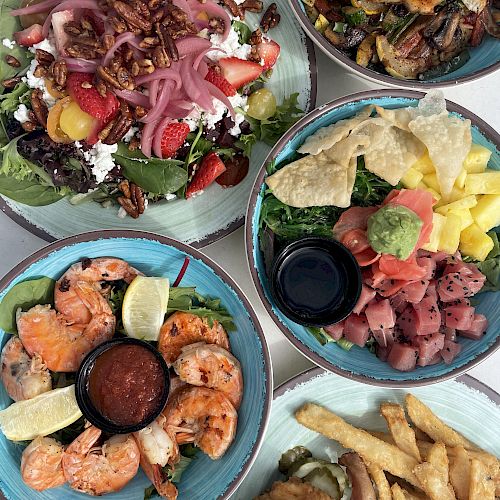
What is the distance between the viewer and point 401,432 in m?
2.46

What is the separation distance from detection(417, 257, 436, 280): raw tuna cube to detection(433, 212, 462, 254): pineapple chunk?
7 cm

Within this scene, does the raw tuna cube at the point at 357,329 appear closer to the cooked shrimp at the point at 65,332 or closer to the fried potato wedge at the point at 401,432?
the fried potato wedge at the point at 401,432

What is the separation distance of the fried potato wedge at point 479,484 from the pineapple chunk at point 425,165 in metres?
1.07

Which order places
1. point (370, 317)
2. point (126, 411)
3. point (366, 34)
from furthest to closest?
point (366, 34)
point (370, 317)
point (126, 411)

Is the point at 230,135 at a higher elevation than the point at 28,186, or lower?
higher

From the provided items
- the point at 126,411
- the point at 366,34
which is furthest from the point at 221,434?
the point at 366,34

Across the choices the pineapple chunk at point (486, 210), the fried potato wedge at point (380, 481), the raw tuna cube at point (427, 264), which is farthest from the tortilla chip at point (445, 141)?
the fried potato wedge at point (380, 481)

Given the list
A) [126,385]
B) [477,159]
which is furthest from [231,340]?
[477,159]

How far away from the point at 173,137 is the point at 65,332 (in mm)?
765

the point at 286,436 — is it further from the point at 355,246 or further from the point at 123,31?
the point at 123,31

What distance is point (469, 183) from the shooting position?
2.25 m

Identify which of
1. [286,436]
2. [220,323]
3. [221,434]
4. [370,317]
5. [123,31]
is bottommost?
[286,436]

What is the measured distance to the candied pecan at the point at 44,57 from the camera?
2244 millimetres

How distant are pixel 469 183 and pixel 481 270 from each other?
35 centimetres
